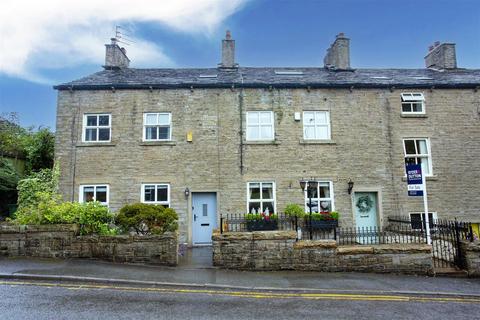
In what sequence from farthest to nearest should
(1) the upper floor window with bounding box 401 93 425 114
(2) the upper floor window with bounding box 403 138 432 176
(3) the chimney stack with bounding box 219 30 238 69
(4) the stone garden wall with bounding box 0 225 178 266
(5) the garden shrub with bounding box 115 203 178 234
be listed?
(3) the chimney stack with bounding box 219 30 238 69
(1) the upper floor window with bounding box 401 93 425 114
(2) the upper floor window with bounding box 403 138 432 176
(5) the garden shrub with bounding box 115 203 178 234
(4) the stone garden wall with bounding box 0 225 178 266

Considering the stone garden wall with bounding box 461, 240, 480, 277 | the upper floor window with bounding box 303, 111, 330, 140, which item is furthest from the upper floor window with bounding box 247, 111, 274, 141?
the stone garden wall with bounding box 461, 240, 480, 277

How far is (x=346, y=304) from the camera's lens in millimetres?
6777

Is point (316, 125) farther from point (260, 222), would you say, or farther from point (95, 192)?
point (95, 192)

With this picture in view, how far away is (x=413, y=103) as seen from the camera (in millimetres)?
15969

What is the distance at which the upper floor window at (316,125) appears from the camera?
608 inches

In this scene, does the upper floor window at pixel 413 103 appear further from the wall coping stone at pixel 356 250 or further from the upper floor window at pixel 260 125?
the wall coping stone at pixel 356 250

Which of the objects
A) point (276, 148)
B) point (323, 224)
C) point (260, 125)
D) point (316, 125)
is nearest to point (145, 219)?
point (276, 148)

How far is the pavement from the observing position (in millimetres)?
7762

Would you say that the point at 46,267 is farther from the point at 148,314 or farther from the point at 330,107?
the point at 330,107

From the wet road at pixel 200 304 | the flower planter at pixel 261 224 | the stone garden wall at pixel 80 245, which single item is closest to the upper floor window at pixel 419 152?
the flower planter at pixel 261 224

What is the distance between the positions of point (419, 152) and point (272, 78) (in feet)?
26.3

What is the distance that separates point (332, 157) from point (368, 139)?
201 centimetres

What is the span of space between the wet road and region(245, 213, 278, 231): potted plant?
6.35 metres

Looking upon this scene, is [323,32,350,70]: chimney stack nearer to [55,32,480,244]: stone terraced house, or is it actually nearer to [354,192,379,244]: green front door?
A: [55,32,480,244]: stone terraced house
